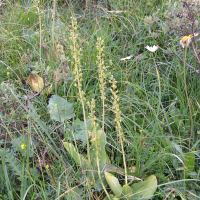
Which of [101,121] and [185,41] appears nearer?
[185,41]

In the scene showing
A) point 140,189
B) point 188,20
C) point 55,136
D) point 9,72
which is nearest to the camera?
point 140,189

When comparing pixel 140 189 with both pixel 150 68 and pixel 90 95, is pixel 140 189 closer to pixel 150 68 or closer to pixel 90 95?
pixel 90 95

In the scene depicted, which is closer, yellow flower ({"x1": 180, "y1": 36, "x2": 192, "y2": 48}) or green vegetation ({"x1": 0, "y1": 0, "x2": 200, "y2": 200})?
green vegetation ({"x1": 0, "y1": 0, "x2": 200, "y2": 200})

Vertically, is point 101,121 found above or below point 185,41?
below

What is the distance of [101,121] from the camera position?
1365 mm

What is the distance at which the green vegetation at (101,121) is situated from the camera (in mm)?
1140

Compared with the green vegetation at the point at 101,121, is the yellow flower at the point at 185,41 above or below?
above

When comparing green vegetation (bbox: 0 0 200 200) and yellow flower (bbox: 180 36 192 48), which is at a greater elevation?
yellow flower (bbox: 180 36 192 48)

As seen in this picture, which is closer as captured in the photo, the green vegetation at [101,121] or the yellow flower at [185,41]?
the green vegetation at [101,121]

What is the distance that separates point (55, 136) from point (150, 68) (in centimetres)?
107

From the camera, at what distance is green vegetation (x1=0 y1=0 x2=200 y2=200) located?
114 centimetres

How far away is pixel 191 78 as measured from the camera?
1854 millimetres

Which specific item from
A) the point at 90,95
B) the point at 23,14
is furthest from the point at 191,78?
the point at 23,14

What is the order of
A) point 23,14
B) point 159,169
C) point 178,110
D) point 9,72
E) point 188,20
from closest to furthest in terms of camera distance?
point 159,169, point 178,110, point 188,20, point 9,72, point 23,14
